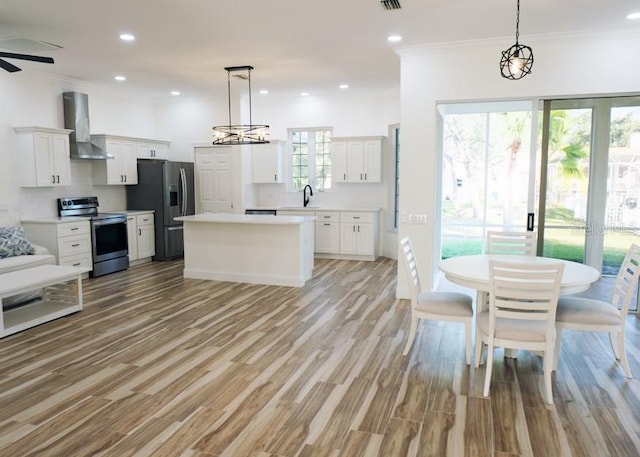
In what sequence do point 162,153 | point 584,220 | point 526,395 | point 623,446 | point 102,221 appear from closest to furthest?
point 623,446 < point 526,395 < point 584,220 < point 102,221 < point 162,153

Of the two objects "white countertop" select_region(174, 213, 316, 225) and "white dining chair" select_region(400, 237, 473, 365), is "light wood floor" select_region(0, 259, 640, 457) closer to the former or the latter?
"white dining chair" select_region(400, 237, 473, 365)

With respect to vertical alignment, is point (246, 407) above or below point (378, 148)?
below

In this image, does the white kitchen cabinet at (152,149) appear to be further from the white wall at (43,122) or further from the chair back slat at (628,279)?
the chair back slat at (628,279)

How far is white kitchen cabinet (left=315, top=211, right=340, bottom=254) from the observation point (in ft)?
27.0

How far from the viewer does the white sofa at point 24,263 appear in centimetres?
503

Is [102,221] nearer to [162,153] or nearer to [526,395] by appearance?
[162,153]

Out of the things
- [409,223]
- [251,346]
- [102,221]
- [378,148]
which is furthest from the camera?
[378,148]

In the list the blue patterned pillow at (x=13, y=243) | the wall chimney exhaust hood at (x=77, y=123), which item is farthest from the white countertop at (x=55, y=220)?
the wall chimney exhaust hood at (x=77, y=123)

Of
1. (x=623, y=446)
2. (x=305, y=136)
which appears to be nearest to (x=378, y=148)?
(x=305, y=136)

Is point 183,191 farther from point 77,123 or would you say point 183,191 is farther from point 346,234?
point 346,234

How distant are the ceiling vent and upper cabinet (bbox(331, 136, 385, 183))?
13.5 ft

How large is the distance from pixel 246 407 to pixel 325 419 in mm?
536

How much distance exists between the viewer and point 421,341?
4.15 meters

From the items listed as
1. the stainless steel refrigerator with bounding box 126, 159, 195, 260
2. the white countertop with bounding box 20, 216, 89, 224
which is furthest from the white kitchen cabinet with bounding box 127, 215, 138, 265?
the white countertop with bounding box 20, 216, 89, 224
